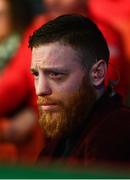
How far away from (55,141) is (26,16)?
132cm

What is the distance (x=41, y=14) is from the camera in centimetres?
271

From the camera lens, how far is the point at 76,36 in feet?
4.80

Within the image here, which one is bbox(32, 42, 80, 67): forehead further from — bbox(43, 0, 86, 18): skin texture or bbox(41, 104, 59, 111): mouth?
bbox(43, 0, 86, 18): skin texture

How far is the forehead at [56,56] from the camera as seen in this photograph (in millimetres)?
1457

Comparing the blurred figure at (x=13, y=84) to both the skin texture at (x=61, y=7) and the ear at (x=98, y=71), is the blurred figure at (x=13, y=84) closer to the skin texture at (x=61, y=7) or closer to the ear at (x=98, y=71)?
the skin texture at (x=61, y=7)

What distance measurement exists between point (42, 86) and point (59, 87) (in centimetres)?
5

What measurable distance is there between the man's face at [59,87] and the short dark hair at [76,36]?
0.05 feet

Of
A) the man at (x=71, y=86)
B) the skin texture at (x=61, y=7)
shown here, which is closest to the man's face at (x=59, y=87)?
the man at (x=71, y=86)

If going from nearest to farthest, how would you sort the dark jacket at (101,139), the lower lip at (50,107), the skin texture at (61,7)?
the dark jacket at (101,139) → the lower lip at (50,107) → the skin texture at (61,7)

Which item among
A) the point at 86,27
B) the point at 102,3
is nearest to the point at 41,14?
the point at 102,3

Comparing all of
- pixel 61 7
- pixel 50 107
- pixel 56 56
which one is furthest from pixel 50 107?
pixel 61 7

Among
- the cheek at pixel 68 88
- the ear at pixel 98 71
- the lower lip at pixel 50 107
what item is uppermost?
the ear at pixel 98 71

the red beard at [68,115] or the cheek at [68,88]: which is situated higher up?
the cheek at [68,88]

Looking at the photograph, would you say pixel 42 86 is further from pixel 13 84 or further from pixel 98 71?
pixel 13 84
